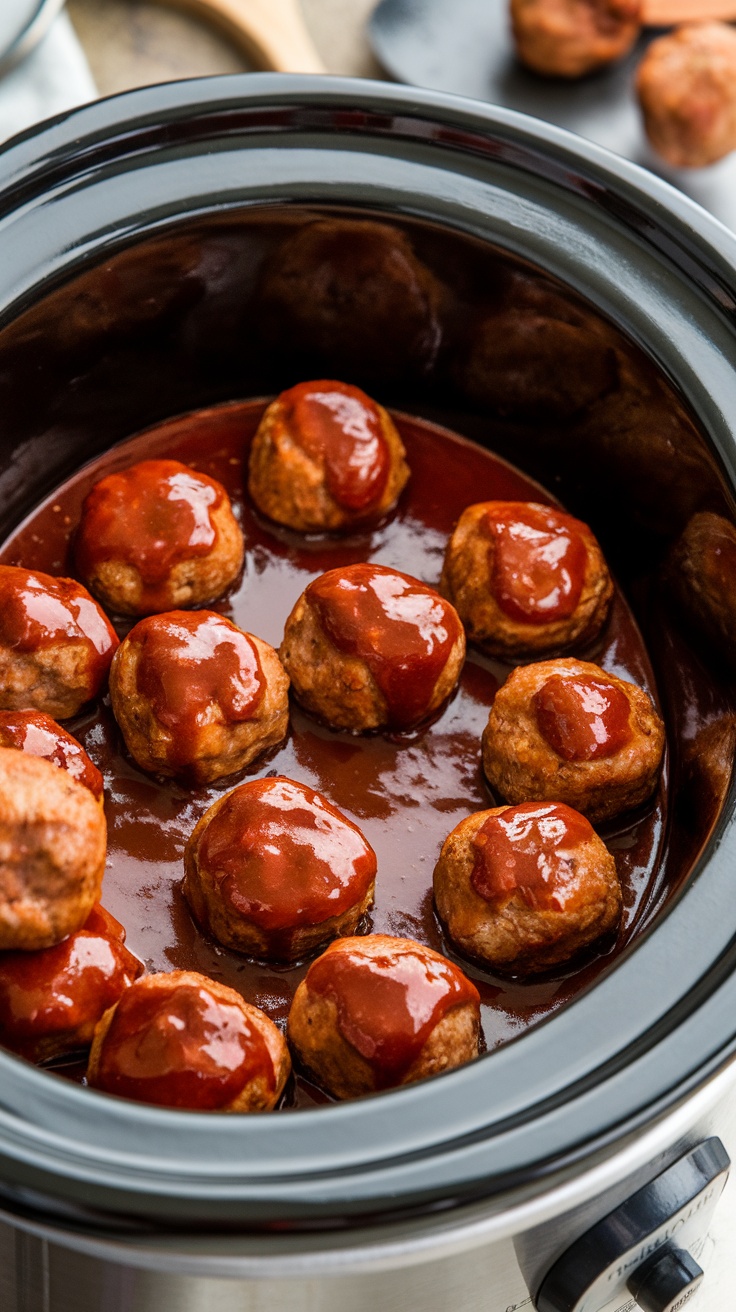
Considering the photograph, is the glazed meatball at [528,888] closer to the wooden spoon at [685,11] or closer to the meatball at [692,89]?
the meatball at [692,89]

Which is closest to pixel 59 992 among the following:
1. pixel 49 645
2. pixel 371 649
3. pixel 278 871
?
pixel 278 871

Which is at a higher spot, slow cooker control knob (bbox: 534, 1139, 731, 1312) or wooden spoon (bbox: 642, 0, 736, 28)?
wooden spoon (bbox: 642, 0, 736, 28)

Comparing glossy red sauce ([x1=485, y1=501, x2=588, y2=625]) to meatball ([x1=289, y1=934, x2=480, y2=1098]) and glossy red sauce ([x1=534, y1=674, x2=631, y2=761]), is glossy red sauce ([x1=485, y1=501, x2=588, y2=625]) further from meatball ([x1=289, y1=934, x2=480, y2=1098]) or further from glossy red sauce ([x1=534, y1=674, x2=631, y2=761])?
meatball ([x1=289, y1=934, x2=480, y2=1098])

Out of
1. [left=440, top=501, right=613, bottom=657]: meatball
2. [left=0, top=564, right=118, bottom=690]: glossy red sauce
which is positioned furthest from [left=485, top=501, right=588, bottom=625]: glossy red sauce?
[left=0, top=564, right=118, bottom=690]: glossy red sauce

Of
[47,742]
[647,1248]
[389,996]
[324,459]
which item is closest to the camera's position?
[647,1248]

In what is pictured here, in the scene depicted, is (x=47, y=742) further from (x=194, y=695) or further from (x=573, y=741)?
(x=573, y=741)

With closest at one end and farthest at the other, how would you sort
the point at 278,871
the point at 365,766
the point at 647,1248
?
1. the point at 647,1248
2. the point at 278,871
3. the point at 365,766

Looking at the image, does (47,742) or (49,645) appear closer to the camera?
(47,742)
